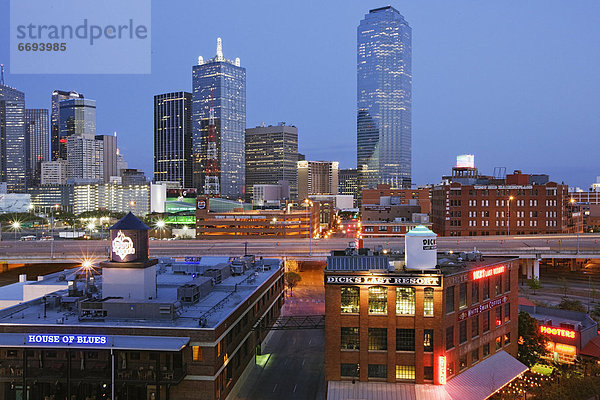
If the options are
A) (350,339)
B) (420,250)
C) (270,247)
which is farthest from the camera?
(270,247)

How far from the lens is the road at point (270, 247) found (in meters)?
103

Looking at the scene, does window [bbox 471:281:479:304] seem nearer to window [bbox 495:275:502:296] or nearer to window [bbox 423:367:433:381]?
window [bbox 495:275:502:296]

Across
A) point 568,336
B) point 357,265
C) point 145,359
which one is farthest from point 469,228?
point 145,359

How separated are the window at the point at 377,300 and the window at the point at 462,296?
268 inches

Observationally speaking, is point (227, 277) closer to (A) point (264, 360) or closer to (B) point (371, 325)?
(A) point (264, 360)

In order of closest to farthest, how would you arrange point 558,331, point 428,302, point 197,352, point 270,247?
1. point 197,352
2. point 428,302
3. point 558,331
4. point 270,247

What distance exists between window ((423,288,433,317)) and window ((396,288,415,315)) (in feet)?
3.16

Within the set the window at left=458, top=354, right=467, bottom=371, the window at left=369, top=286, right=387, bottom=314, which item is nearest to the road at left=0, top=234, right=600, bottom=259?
the window at left=458, top=354, right=467, bottom=371

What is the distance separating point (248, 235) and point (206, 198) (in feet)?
94.8

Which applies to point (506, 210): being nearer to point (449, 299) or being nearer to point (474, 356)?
point (474, 356)

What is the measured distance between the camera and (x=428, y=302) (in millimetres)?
40375

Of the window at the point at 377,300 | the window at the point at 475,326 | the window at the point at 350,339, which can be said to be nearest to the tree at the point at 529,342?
the window at the point at 475,326

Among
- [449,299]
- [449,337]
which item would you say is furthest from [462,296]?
[449,337]

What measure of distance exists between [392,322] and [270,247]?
74888mm
